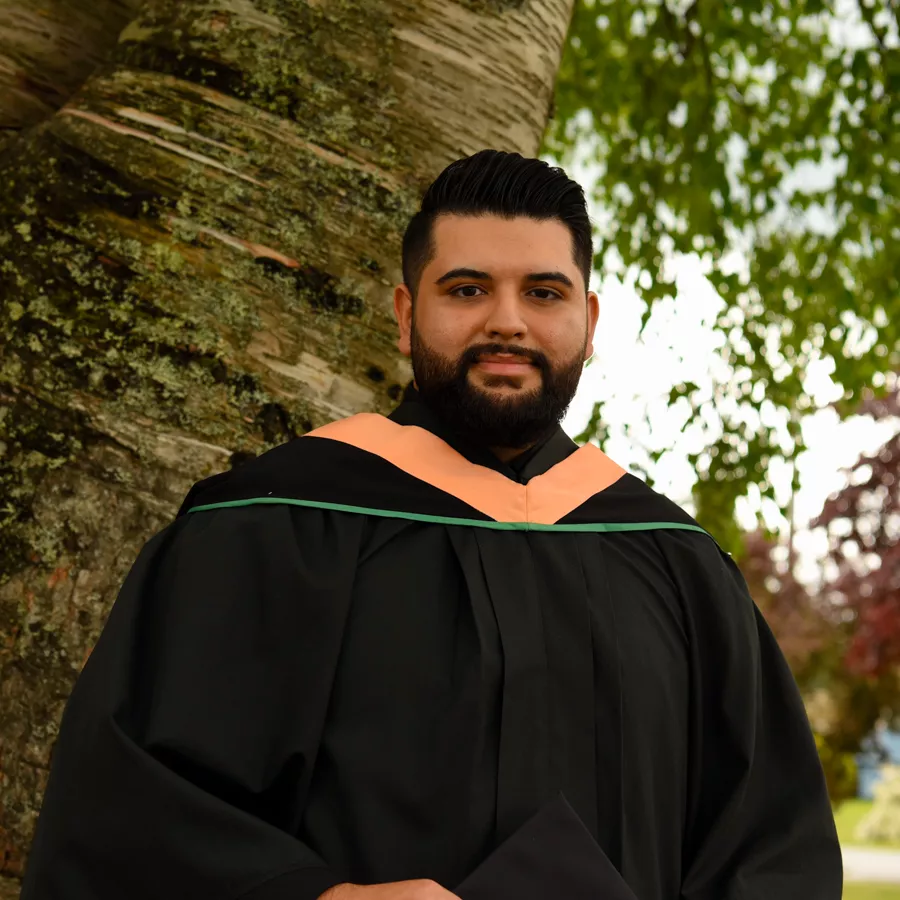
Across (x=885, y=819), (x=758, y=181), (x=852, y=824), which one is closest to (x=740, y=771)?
(x=758, y=181)

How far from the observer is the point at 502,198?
7.35 feet

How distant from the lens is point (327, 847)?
1891mm

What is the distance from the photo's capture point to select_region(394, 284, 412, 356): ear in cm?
239

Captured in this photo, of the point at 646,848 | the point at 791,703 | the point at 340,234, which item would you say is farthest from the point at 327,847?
the point at 340,234

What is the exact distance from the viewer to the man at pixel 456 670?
1.84 m

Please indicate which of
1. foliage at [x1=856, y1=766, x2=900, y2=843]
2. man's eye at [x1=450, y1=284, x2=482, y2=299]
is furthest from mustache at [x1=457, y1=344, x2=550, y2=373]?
foliage at [x1=856, y1=766, x2=900, y2=843]

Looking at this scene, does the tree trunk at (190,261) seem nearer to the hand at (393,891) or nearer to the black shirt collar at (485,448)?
the black shirt collar at (485,448)

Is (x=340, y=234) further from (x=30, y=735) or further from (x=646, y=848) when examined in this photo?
(x=646, y=848)

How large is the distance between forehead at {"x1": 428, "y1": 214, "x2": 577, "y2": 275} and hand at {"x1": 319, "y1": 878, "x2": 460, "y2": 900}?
1079mm

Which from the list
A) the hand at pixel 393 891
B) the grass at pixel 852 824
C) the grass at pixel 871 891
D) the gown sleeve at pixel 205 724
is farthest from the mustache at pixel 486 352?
the grass at pixel 852 824

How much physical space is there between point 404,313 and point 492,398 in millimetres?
372

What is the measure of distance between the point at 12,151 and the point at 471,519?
4.93 ft

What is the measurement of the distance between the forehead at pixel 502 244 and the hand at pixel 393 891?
3.54ft

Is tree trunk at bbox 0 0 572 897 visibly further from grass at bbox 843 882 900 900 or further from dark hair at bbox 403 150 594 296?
grass at bbox 843 882 900 900
